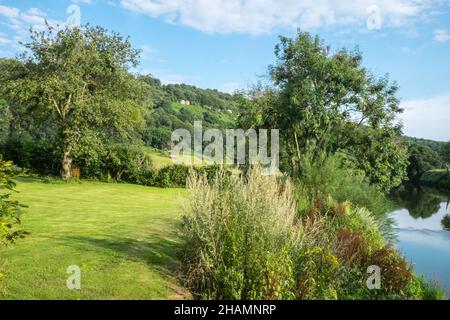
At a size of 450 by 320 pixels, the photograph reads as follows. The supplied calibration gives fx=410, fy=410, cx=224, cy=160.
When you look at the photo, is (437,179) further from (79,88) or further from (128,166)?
(79,88)

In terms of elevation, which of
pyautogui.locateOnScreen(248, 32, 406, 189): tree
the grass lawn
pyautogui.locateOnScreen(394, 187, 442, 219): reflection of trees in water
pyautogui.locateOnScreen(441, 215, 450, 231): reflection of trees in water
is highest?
pyautogui.locateOnScreen(248, 32, 406, 189): tree

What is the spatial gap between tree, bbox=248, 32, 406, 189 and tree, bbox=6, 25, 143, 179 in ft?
26.2

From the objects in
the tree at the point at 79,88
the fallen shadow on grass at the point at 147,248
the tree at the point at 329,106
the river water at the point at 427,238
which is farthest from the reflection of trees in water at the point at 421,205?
the fallen shadow on grass at the point at 147,248

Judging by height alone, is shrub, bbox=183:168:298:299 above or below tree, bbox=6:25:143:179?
below

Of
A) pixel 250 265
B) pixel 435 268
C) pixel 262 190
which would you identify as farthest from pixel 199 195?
pixel 435 268

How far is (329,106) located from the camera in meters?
22.7

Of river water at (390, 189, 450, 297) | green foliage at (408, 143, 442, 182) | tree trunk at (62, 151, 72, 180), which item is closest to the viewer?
river water at (390, 189, 450, 297)

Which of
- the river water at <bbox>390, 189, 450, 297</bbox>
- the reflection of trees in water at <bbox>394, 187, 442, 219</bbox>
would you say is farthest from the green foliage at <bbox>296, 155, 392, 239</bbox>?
the reflection of trees in water at <bbox>394, 187, 442, 219</bbox>

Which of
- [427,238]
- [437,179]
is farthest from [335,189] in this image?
[437,179]

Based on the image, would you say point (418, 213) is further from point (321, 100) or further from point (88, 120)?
point (88, 120)

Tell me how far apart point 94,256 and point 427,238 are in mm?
17444

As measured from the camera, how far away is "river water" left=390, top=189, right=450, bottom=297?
13.5 m

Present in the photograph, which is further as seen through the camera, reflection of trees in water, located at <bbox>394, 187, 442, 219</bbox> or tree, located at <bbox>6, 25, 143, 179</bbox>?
reflection of trees in water, located at <bbox>394, 187, 442, 219</bbox>

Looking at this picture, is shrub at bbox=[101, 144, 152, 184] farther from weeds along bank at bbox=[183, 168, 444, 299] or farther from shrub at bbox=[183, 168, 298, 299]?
shrub at bbox=[183, 168, 298, 299]
